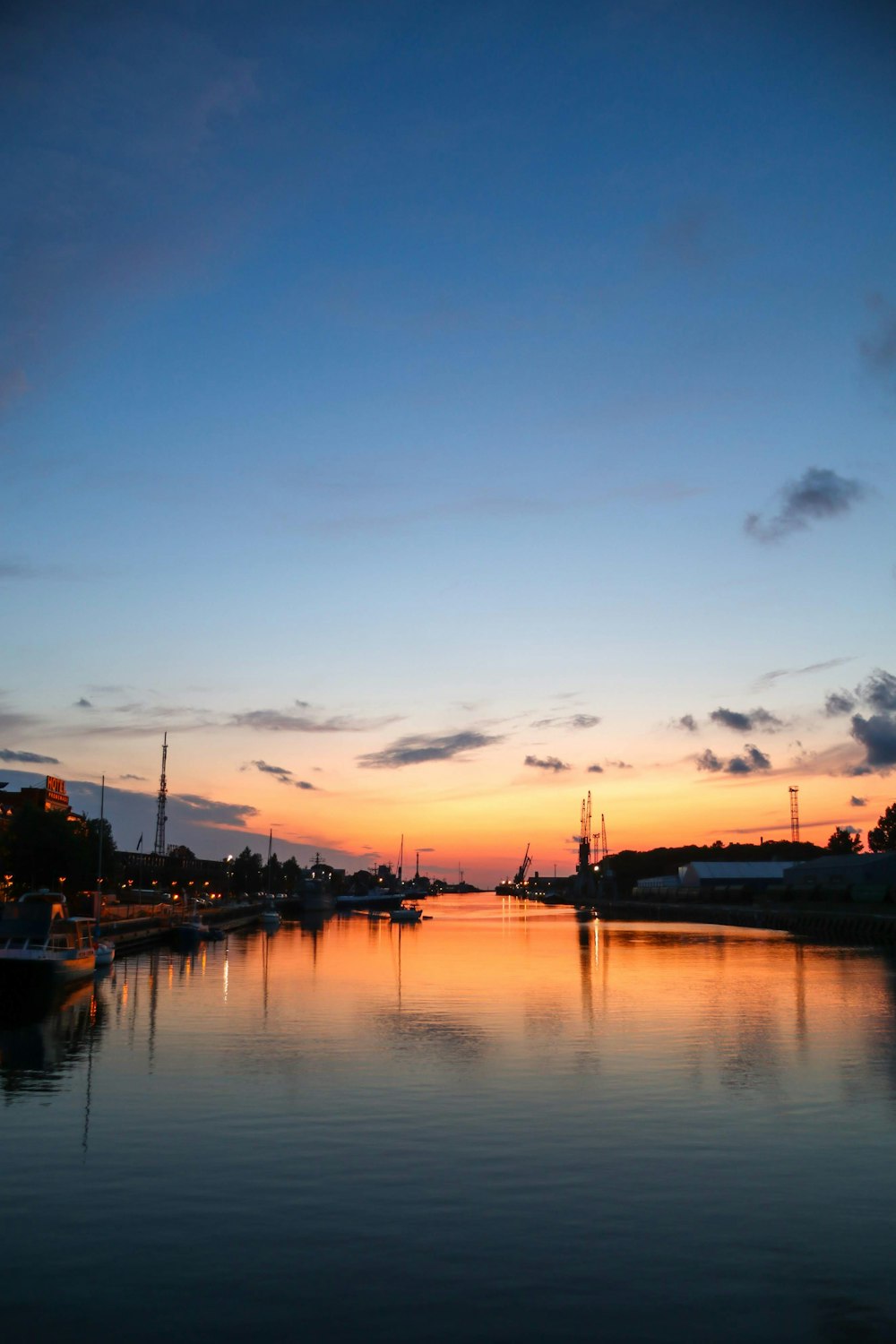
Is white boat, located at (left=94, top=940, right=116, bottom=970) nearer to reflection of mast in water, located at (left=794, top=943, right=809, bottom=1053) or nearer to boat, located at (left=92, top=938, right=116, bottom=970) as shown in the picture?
boat, located at (left=92, top=938, right=116, bottom=970)

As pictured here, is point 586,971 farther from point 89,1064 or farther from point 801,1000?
point 89,1064

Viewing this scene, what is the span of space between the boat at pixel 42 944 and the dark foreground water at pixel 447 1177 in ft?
24.0

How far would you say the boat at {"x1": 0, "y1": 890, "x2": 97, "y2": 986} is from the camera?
197 feet

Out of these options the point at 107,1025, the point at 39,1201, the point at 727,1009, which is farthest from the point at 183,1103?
the point at 727,1009

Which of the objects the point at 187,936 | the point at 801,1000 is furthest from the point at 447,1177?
the point at 187,936

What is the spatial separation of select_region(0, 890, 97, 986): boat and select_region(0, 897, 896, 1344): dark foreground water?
7.31 meters

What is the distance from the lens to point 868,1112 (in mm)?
32031

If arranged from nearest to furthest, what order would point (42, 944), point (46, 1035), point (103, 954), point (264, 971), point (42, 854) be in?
1. point (46, 1035)
2. point (42, 944)
3. point (103, 954)
4. point (264, 971)
5. point (42, 854)

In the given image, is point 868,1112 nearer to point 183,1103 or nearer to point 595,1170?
point 595,1170

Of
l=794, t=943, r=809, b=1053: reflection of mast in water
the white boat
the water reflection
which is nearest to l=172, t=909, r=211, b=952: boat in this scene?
the white boat

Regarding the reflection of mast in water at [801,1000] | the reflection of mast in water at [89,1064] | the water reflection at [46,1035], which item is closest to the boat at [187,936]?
the reflection of mast in water at [89,1064]

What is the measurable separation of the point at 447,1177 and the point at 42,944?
153 ft

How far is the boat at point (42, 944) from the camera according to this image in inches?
2370

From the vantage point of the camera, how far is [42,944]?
64.3 m
